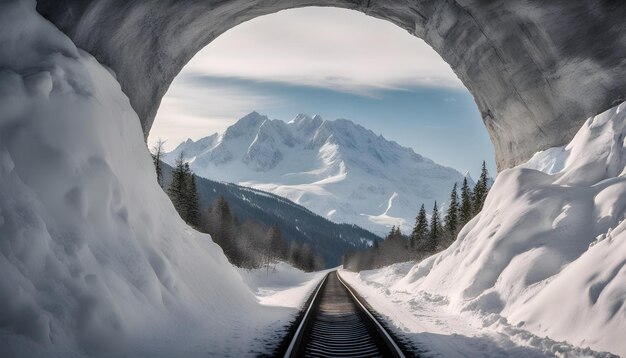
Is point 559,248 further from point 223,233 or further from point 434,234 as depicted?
point 434,234

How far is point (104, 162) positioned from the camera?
29.2 ft

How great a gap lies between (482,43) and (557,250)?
864 cm

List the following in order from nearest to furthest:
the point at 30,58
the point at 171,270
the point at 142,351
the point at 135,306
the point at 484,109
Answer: the point at 142,351
the point at 135,306
the point at 30,58
the point at 171,270
the point at 484,109

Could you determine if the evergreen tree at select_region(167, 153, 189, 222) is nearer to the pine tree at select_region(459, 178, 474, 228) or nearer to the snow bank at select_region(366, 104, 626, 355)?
the pine tree at select_region(459, 178, 474, 228)

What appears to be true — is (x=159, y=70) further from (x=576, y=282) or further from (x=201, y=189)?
(x=201, y=189)

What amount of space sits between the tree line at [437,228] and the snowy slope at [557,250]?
27.5 meters

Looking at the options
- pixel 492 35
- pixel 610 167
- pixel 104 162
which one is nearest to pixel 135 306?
pixel 104 162

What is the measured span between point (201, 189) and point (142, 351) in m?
188

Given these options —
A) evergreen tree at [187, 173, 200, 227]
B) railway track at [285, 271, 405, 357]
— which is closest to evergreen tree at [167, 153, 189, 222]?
evergreen tree at [187, 173, 200, 227]

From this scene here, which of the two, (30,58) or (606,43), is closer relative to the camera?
(30,58)

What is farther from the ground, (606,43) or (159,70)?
(606,43)

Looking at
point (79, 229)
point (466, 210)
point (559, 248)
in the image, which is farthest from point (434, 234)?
point (79, 229)

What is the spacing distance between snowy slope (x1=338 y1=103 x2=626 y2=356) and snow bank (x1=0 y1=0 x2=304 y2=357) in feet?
20.2

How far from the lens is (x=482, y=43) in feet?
55.0
